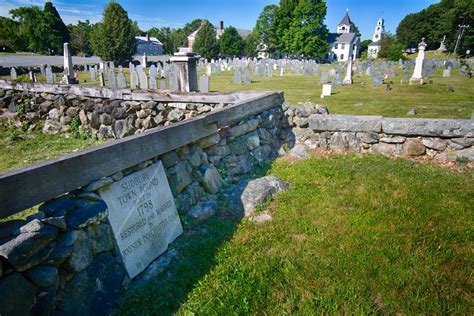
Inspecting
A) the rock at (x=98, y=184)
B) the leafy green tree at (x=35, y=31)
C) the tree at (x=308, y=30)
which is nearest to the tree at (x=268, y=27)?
the tree at (x=308, y=30)

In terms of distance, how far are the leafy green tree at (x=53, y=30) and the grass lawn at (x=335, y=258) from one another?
213 feet

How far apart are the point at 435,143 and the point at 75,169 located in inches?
245

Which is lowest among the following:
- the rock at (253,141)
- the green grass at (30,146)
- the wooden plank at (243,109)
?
the green grass at (30,146)

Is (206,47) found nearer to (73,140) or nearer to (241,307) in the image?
(73,140)

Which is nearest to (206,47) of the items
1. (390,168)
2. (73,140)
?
(73,140)

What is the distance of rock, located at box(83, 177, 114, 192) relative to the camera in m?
2.55

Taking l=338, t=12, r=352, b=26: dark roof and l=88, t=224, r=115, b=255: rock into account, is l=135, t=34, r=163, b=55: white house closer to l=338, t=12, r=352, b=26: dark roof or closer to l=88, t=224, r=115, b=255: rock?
l=338, t=12, r=352, b=26: dark roof

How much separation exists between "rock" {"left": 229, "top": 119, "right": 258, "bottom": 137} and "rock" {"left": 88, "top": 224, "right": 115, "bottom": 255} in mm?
2867

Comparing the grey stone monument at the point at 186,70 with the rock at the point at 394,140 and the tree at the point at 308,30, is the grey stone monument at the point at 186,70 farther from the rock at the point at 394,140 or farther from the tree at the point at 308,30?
the tree at the point at 308,30

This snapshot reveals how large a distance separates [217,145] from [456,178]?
397cm

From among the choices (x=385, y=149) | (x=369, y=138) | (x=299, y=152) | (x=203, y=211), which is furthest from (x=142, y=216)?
(x=385, y=149)

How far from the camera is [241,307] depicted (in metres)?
2.49

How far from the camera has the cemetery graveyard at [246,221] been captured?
221 centimetres

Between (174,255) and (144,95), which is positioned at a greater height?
(144,95)
